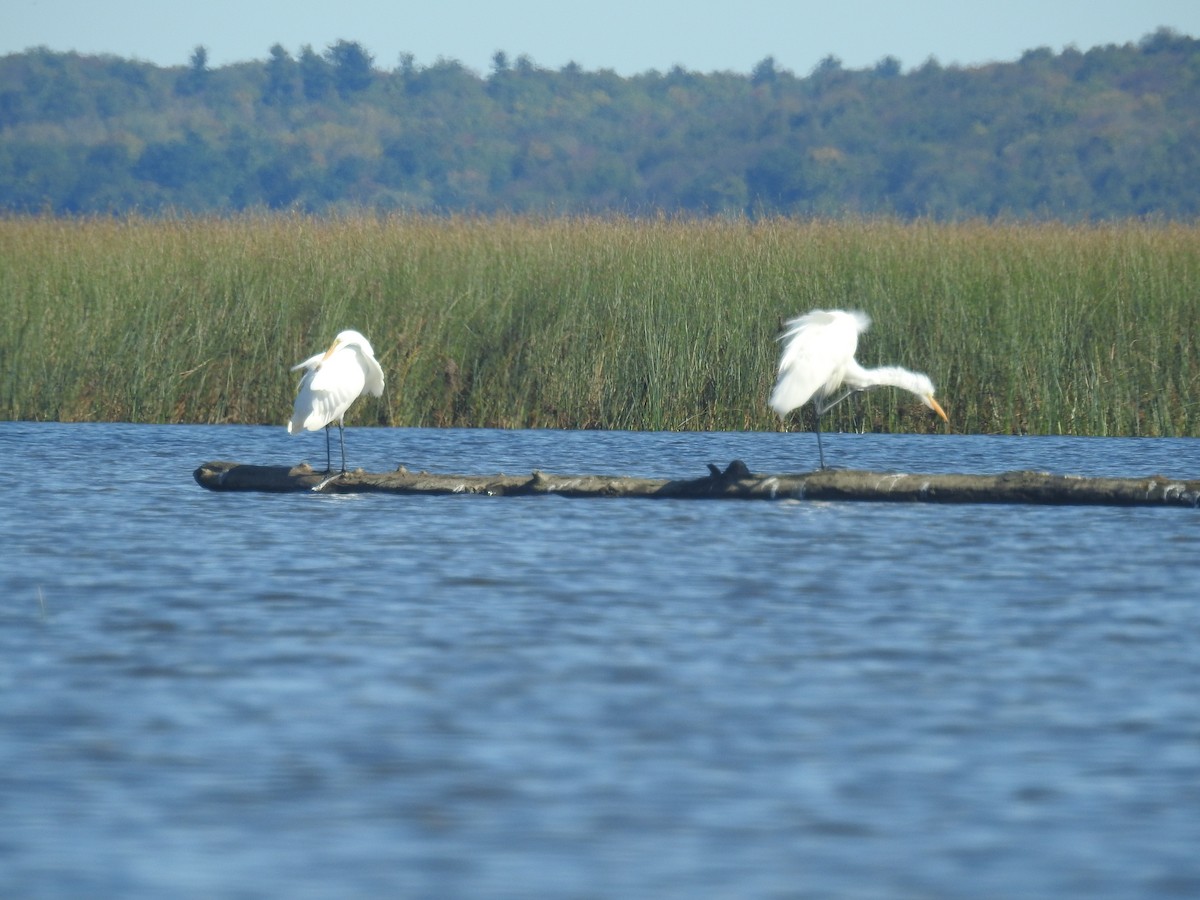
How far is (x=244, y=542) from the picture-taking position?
345 inches

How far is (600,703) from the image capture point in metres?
5.45

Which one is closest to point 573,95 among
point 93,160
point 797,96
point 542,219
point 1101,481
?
point 797,96

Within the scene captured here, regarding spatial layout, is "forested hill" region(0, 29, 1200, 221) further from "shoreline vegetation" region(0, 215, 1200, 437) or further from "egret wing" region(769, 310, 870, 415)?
"egret wing" region(769, 310, 870, 415)

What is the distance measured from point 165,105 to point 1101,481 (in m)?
69.0

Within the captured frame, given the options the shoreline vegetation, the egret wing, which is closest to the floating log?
the egret wing

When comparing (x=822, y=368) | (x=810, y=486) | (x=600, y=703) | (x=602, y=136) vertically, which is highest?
(x=602, y=136)

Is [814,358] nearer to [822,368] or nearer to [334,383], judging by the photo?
[822,368]

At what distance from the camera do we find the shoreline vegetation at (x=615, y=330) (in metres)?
14.2

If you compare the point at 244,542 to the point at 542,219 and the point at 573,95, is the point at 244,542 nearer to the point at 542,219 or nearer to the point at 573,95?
the point at 542,219

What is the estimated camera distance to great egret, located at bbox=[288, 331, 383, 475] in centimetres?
1040

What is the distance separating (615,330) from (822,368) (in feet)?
13.7

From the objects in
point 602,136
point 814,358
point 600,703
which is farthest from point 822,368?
point 602,136

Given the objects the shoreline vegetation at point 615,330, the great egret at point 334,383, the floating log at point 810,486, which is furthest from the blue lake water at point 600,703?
the shoreline vegetation at point 615,330

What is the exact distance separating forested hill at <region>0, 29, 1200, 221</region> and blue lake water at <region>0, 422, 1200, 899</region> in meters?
36.7
